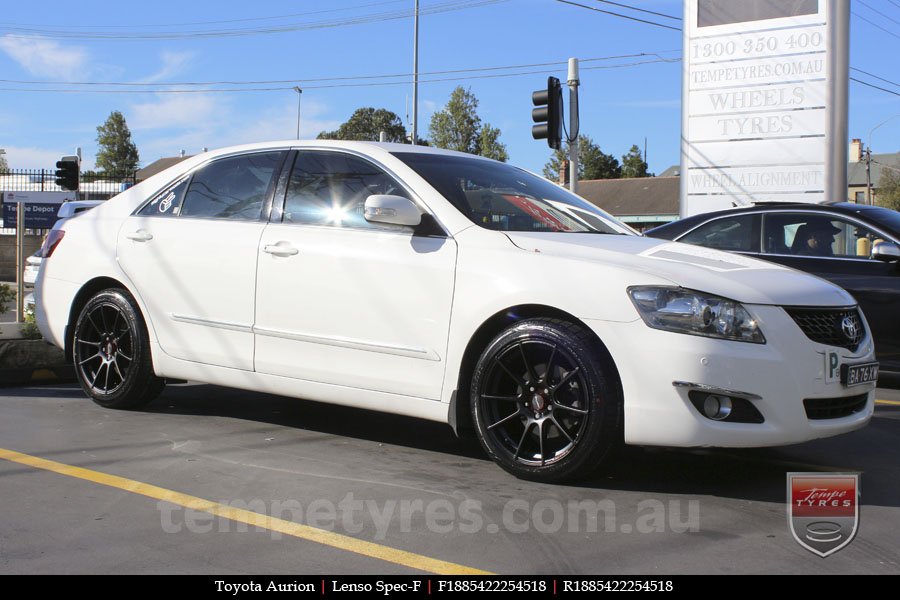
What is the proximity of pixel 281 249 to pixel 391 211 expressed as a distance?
31.3 inches

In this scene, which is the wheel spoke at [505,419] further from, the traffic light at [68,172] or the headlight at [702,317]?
the traffic light at [68,172]

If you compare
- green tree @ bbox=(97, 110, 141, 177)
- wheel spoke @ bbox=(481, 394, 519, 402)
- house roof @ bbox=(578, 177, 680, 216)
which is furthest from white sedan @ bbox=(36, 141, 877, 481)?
green tree @ bbox=(97, 110, 141, 177)

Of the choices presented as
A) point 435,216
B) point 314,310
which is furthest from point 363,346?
point 435,216

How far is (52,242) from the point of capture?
6398 millimetres

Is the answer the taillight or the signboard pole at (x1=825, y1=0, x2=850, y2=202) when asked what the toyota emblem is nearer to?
the taillight

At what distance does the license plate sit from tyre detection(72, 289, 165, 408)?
12.7ft

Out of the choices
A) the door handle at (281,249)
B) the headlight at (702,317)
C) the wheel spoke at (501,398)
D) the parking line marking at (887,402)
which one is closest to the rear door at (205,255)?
the door handle at (281,249)

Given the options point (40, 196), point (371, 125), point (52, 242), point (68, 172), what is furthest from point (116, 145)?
point (52, 242)

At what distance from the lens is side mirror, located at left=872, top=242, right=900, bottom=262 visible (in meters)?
6.99

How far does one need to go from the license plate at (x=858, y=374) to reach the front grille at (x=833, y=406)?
75 mm

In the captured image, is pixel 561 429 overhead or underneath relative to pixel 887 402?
overhead

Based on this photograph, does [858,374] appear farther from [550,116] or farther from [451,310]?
[550,116]

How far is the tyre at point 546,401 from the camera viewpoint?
4102 millimetres
